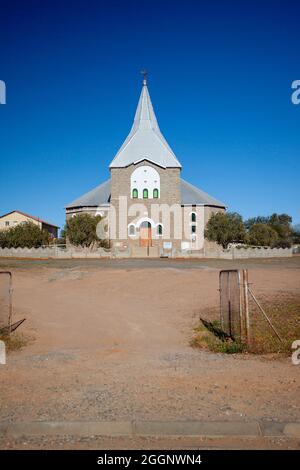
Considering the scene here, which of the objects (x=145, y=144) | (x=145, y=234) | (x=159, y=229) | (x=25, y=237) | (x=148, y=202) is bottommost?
(x=25, y=237)

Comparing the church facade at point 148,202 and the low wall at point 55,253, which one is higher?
the church facade at point 148,202

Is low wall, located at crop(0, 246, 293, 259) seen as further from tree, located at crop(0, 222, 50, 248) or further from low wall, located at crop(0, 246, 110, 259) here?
tree, located at crop(0, 222, 50, 248)

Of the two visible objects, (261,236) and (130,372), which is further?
(261,236)

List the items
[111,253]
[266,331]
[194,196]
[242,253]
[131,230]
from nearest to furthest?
[266,331]
[111,253]
[242,253]
[131,230]
[194,196]

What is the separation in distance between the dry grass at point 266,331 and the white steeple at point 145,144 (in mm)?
50191

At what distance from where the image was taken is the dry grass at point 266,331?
33.7ft

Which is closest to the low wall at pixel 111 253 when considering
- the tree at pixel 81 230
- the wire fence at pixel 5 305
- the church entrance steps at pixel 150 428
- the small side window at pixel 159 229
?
the tree at pixel 81 230

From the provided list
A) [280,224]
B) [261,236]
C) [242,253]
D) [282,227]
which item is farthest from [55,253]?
[280,224]

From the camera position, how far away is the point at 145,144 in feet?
221

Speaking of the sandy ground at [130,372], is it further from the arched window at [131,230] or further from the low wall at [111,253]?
the arched window at [131,230]

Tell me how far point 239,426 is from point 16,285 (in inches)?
790

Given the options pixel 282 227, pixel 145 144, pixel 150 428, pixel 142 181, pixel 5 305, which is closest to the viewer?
pixel 150 428

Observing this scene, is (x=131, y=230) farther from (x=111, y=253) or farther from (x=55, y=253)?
(x=55, y=253)

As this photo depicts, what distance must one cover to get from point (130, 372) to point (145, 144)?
61.1m
